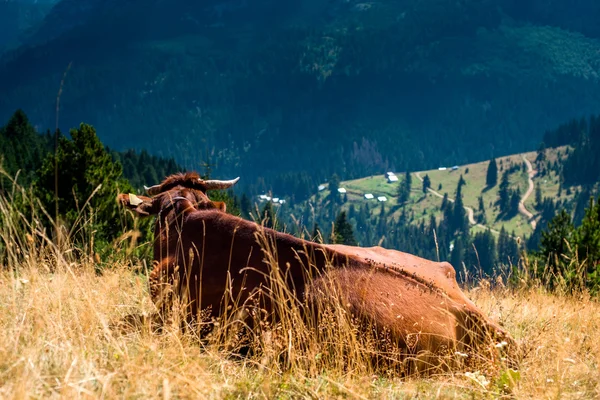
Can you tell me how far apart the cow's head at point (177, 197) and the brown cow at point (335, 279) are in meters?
0.51

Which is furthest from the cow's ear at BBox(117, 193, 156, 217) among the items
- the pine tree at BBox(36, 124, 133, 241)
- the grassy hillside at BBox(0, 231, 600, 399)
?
the pine tree at BBox(36, 124, 133, 241)

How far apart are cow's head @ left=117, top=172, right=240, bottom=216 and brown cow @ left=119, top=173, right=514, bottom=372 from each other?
51 centimetres

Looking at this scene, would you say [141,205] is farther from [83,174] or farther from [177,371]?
[83,174]

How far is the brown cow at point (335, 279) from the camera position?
707 centimetres

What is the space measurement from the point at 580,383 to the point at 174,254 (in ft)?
18.0

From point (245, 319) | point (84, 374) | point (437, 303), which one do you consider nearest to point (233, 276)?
point (245, 319)

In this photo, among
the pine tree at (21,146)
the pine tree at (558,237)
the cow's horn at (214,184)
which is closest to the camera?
the cow's horn at (214,184)

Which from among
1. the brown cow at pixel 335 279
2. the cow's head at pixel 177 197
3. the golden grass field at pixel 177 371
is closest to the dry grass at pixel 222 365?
the golden grass field at pixel 177 371

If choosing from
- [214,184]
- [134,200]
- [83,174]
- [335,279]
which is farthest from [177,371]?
[83,174]

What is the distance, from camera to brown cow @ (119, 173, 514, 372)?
7.07m

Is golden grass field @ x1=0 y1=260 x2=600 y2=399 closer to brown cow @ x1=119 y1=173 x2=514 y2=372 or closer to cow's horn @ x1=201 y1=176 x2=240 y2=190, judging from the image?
brown cow @ x1=119 y1=173 x2=514 y2=372

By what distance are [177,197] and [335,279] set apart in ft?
12.0

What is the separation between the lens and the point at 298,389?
5719mm

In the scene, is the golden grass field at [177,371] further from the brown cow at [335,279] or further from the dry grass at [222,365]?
the brown cow at [335,279]
